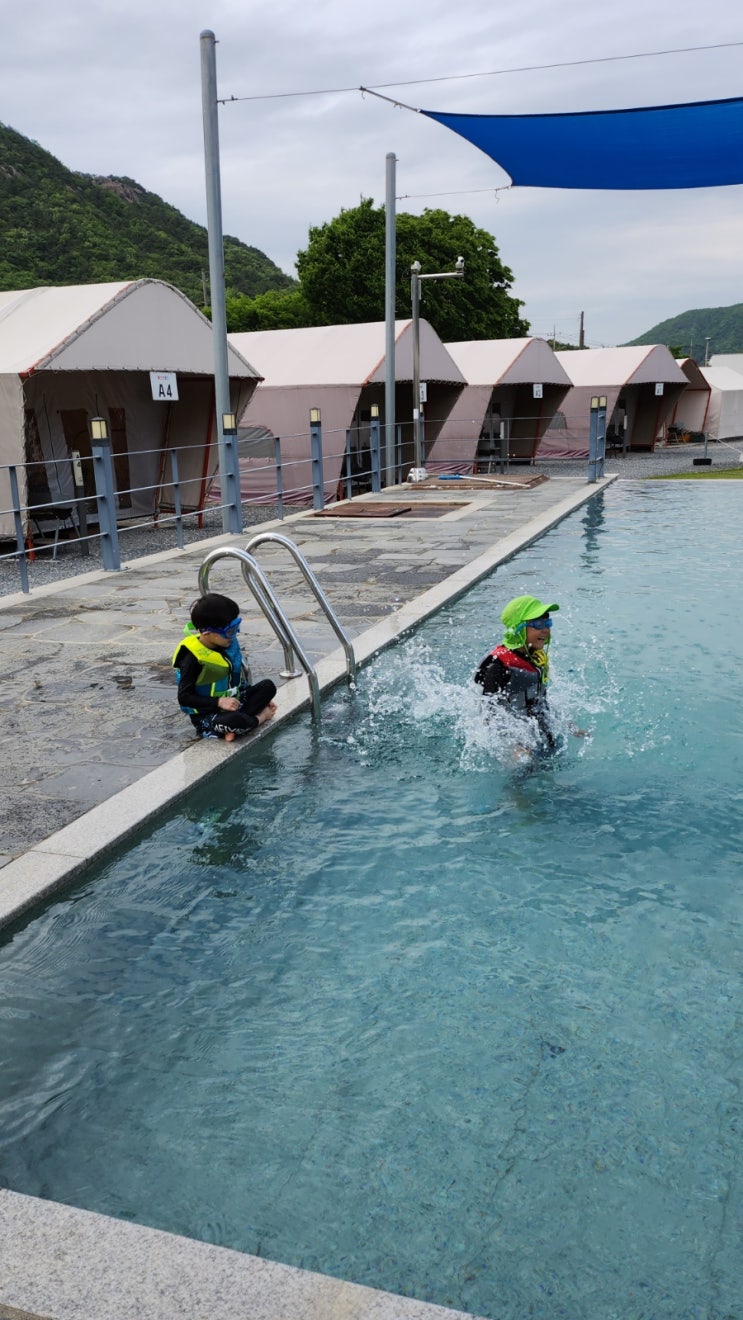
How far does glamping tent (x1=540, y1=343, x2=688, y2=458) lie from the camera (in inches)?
1152

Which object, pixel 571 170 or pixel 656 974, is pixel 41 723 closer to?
pixel 656 974

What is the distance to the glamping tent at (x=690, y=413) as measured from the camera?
3506 centimetres

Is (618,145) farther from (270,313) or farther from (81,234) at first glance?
(81,234)

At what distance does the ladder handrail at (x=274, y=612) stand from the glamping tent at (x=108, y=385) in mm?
4538

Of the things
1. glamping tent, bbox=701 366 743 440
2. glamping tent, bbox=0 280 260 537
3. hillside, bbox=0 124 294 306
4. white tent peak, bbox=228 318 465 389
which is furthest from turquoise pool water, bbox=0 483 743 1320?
hillside, bbox=0 124 294 306

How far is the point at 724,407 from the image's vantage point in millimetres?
35500

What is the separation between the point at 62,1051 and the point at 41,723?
117 inches

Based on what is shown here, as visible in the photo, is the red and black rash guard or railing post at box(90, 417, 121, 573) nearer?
the red and black rash guard

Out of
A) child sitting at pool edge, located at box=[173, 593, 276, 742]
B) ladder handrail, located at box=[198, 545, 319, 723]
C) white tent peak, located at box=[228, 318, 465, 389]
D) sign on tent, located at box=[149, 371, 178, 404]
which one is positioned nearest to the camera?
child sitting at pool edge, located at box=[173, 593, 276, 742]

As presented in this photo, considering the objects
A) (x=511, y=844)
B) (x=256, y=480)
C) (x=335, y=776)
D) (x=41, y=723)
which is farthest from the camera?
(x=256, y=480)

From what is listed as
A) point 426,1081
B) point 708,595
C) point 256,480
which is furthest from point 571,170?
point 426,1081

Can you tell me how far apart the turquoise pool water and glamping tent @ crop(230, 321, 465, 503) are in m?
13.5

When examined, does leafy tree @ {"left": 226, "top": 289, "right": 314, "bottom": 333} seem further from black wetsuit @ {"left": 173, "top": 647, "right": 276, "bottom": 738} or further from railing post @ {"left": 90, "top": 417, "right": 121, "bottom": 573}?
black wetsuit @ {"left": 173, "top": 647, "right": 276, "bottom": 738}

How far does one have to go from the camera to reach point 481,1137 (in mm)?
2797
